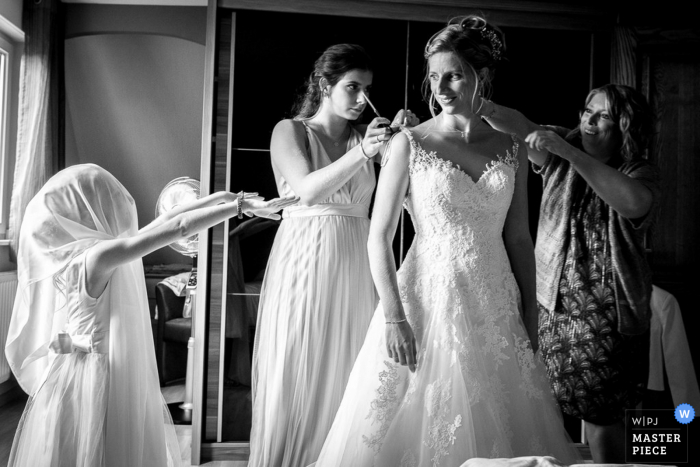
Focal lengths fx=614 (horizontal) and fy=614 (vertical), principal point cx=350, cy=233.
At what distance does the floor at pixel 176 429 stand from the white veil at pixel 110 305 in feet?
3.02

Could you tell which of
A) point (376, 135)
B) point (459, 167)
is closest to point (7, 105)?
point (376, 135)

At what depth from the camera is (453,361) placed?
150cm

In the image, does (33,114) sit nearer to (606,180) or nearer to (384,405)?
(384,405)

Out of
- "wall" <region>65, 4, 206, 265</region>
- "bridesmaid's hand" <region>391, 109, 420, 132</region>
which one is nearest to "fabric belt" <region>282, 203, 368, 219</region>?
"bridesmaid's hand" <region>391, 109, 420, 132</region>

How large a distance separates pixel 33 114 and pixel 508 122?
3.11 m

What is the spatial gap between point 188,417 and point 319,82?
7.38ft

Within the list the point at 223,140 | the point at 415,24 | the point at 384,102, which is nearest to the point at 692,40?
the point at 415,24

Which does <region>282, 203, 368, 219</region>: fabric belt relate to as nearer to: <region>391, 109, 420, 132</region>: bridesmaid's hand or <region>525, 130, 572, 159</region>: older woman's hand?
<region>391, 109, 420, 132</region>: bridesmaid's hand

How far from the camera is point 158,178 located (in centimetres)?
454

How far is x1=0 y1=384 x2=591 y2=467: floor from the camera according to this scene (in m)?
2.67

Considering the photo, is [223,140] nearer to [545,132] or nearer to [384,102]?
[384,102]

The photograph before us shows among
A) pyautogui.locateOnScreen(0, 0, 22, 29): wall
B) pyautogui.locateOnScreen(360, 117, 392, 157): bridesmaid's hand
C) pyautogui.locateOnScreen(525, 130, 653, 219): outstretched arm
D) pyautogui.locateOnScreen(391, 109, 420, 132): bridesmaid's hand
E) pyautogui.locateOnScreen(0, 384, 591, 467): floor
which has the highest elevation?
pyautogui.locateOnScreen(0, 0, 22, 29): wall

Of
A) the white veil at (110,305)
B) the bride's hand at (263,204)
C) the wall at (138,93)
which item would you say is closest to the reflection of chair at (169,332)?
the wall at (138,93)

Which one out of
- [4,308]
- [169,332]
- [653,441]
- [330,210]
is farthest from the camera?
[169,332]
